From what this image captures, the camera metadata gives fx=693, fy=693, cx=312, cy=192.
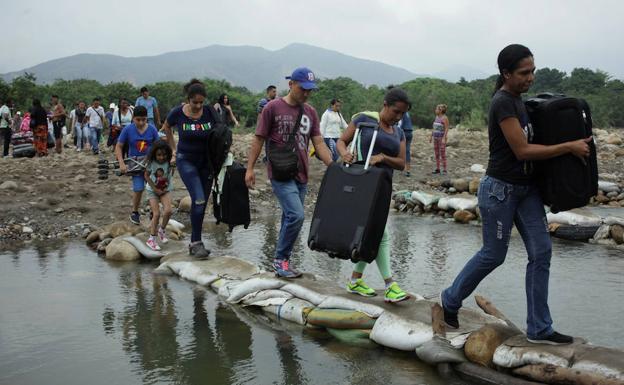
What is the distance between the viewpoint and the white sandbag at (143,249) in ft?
25.8

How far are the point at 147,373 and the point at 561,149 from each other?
2.90 metres

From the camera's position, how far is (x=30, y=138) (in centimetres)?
1791

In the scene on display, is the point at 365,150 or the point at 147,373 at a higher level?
the point at 365,150

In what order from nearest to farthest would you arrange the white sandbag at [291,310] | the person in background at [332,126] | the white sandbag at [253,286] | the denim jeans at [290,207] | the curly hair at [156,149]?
the white sandbag at [291,310] → the denim jeans at [290,207] → the white sandbag at [253,286] → the curly hair at [156,149] → the person in background at [332,126]

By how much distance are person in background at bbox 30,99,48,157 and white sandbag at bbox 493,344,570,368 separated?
611 inches

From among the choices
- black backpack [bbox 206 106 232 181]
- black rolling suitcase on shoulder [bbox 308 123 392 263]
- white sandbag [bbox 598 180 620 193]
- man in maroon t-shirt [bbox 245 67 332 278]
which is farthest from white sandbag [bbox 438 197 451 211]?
black rolling suitcase on shoulder [bbox 308 123 392 263]

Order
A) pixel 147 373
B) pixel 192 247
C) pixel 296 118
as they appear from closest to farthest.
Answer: pixel 147 373 → pixel 296 118 → pixel 192 247

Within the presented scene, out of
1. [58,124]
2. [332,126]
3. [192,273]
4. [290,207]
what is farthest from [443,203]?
[58,124]

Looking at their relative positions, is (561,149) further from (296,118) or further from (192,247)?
(192,247)

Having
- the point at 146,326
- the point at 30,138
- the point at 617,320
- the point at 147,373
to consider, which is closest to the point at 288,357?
the point at 147,373

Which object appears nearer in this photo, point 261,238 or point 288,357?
point 288,357

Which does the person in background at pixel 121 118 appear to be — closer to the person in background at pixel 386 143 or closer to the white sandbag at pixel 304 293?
the white sandbag at pixel 304 293

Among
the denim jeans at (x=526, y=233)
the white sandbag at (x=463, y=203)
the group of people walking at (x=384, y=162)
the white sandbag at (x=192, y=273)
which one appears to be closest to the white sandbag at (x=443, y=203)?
the white sandbag at (x=463, y=203)

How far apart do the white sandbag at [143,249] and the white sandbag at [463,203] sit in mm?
5151
